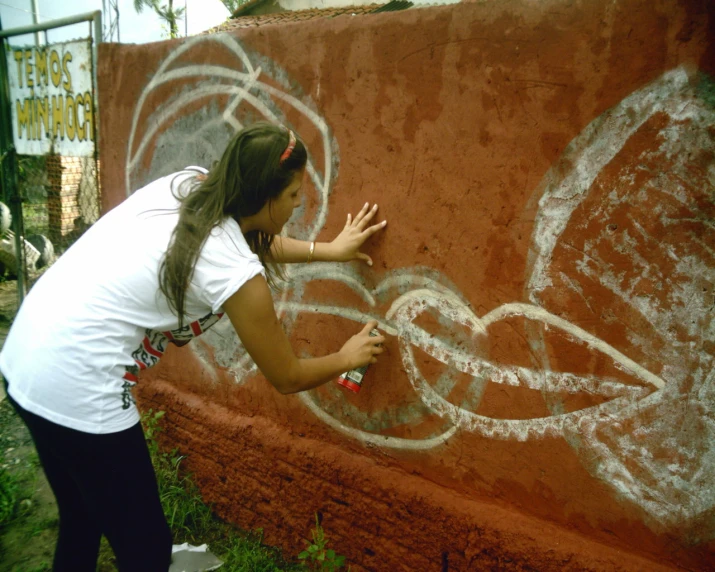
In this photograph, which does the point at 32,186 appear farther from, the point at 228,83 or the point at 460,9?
the point at 460,9

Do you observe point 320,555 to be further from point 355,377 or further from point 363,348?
point 363,348

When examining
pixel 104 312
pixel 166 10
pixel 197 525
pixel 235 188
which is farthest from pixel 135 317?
pixel 166 10

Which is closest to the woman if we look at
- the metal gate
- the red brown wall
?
the red brown wall

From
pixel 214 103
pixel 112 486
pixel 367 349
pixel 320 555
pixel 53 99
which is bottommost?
pixel 320 555

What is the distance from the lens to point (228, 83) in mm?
2629

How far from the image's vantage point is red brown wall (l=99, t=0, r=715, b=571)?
5.24 feet

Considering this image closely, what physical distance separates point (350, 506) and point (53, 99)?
3.42 meters

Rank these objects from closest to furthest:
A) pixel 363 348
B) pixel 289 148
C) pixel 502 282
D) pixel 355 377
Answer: pixel 289 148
pixel 502 282
pixel 363 348
pixel 355 377

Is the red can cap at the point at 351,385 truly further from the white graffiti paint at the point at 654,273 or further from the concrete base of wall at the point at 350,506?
the white graffiti paint at the point at 654,273

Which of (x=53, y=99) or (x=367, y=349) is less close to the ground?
(x=53, y=99)

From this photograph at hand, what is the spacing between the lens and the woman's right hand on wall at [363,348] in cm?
201

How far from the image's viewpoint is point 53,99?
3850 mm

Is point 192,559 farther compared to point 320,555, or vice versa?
point 192,559

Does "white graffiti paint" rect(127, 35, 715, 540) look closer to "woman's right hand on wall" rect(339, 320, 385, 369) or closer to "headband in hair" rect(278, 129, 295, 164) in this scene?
"woman's right hand on wall" rect(339, 320, 385, 369)
